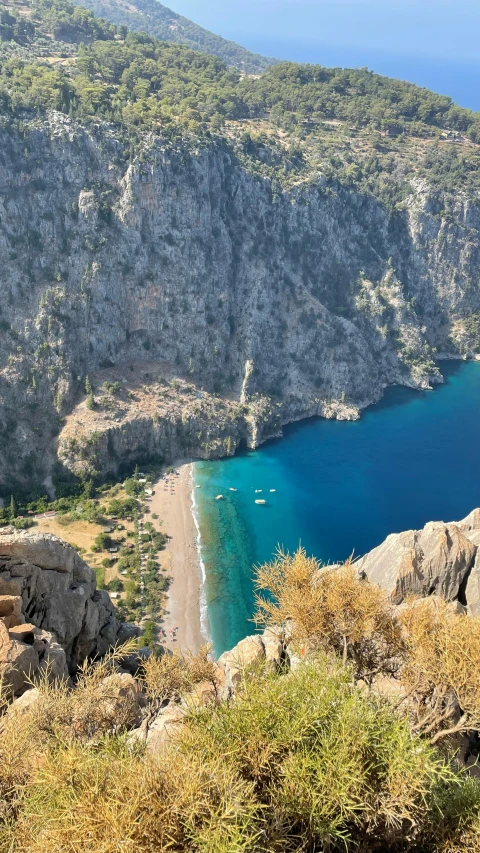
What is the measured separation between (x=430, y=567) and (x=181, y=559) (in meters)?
37.3

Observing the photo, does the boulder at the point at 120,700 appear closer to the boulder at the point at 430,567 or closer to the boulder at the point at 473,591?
the boulder at the point at 430,567

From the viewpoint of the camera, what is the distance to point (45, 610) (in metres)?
22.3

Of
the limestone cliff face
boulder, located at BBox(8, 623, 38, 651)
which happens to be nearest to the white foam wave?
the limestone cliff face

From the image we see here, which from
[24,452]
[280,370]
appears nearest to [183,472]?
[24,452]

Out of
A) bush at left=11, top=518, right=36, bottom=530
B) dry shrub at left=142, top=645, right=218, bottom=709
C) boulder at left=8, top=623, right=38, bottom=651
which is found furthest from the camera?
bush at left=11, top=518, right=36, bottom=530

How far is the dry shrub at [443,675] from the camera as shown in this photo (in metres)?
14.2

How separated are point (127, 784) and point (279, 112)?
13147 centimetres

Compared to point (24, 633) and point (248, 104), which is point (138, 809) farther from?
point (248, 104)

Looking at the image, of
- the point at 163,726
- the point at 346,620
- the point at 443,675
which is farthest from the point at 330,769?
the point at 346,620

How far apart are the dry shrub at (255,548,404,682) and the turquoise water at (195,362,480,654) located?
29.8 metres

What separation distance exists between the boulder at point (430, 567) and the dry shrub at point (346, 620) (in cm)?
353

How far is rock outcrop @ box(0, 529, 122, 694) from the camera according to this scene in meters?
18.0

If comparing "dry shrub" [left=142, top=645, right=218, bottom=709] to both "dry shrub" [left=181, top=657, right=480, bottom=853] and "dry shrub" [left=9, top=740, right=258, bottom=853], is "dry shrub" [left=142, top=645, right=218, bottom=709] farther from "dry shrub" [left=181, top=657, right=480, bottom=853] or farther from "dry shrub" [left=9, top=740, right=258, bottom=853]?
"dry shrub" [left=9, top=740, right=258, bottom=853]

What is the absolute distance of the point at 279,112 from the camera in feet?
377
